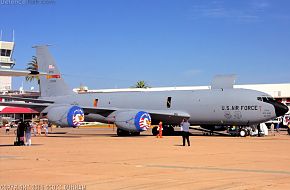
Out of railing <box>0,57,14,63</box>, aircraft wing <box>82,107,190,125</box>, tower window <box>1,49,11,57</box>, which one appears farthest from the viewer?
tower window <box>1,49,11,57</box>

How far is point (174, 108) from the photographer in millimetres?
42750

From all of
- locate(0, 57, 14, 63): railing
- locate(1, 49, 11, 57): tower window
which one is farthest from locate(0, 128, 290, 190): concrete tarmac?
locate(1, 49, 11, 57): tower window

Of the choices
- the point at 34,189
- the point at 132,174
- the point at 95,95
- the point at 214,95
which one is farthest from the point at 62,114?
the point at 34,189

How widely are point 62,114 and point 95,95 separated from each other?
8.91m

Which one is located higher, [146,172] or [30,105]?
[30,105]

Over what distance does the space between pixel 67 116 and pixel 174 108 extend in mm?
9321

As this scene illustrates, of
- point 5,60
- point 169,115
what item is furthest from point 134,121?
point 5,60

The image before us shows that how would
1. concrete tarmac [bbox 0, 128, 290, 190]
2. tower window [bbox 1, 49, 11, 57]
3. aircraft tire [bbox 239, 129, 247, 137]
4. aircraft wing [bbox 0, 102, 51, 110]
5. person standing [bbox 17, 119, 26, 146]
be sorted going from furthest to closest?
1. tower window [bbox 1, 49, 11, 57]
2. aircraft wing [bbox 0, 102, 51, 110]
3. aircraft tire [bbox 239, 129, 247, 137]
4. person standing [bbox 17, 119, 26, 146]
5. concrete tarmac [bbox 0, 128, 290, 190]

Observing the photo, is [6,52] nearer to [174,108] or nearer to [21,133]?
[174,108]

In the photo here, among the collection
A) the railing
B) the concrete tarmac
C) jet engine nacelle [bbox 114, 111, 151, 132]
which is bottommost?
the concrete tarmac

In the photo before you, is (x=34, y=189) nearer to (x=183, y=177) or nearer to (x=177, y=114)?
(x=183, y=177)

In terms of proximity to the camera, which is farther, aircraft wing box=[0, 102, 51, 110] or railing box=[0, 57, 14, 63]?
railing box=[0, 57, 14, 63]

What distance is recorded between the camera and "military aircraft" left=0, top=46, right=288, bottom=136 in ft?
128

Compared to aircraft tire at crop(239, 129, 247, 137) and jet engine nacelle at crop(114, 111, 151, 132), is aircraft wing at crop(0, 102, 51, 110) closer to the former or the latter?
jet engine nacelle at crop(114, 111, 151, 132)
